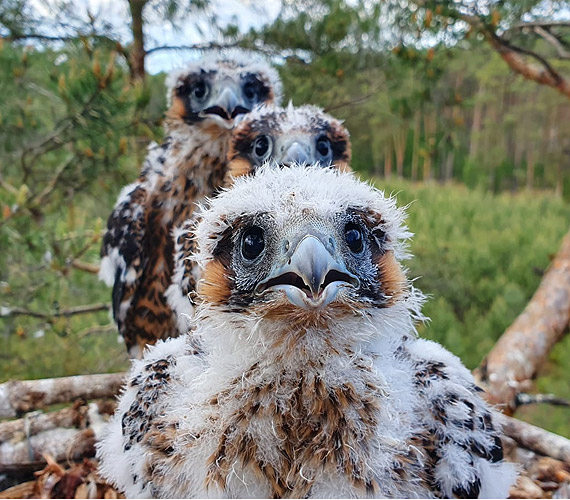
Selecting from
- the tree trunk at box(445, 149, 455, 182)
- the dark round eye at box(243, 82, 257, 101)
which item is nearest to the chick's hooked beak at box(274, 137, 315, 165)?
the dark round eye at box(243, 82, 257, 101)

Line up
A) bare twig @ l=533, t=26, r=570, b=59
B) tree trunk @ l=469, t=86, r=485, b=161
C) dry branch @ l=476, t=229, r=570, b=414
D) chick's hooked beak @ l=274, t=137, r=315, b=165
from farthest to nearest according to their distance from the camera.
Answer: tree trunk @ l=469, t=86, r=485, b=161
bare twig @ l=533, t=26, r=570, b=59
dry branch @ l=476, t=229, r=570, b=414
chick's hooked beak @ l=274, t=137, r=315, b=165

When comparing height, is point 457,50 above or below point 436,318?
above

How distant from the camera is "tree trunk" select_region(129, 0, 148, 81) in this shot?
2.69 m

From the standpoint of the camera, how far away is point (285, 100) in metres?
2.86

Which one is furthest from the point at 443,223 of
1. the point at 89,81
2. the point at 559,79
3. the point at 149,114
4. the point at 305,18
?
the point at 89,81

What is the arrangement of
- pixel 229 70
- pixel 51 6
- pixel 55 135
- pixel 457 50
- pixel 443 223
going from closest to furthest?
pixel 229 70
pixel 55 135
pixel 51 6
pixel 457 50
pixel 443 223

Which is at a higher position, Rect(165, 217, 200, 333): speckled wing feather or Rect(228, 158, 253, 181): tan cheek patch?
Rect(228, 158, 253, 181): tan cheek patch

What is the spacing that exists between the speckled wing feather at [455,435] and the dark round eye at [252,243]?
1.93 ft

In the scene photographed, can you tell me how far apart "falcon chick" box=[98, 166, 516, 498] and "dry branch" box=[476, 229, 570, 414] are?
1428mm

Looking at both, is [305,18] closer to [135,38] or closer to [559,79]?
[135,38]

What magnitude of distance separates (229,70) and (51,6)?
49.3 inches

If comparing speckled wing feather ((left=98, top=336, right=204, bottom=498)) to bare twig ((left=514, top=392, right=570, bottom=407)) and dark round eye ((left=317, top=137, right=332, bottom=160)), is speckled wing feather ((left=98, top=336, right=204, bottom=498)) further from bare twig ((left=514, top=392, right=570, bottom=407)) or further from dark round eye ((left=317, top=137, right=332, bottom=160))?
bare twig ((left=514, top=392, right=570, bottom=407))

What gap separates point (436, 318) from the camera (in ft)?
10.6

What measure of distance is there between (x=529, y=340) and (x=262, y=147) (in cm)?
230
